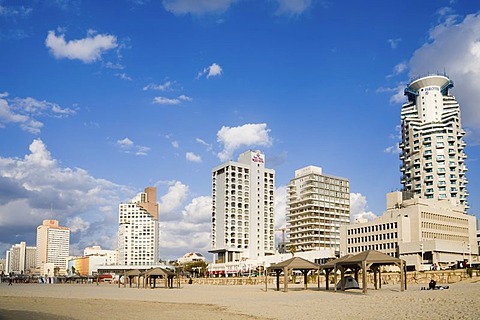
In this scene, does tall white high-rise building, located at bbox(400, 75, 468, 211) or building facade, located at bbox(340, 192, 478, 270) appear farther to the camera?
tall white high-rise building, located at bbox(400, 75, 468, 211)

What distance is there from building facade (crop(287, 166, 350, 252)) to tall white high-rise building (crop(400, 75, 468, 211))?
20.8 metres

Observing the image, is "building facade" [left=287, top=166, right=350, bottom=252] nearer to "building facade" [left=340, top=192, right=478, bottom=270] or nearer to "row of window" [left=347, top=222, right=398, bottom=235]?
"building facade" [left=340, top=192, right=478, bottom=270]

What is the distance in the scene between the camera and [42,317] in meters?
23.9

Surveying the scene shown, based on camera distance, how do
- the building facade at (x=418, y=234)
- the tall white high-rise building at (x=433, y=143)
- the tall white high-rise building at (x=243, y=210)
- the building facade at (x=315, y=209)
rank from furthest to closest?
1. the building facade at (x=315, y=209)
2. the tall white high-rise building at (x=243, y=210)
3. the tall white high-rise building at (x=433, y=143)
4. the building facade at (x=418, y=234)

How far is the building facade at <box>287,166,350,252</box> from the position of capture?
151500 mm

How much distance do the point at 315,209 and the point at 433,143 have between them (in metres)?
38.1

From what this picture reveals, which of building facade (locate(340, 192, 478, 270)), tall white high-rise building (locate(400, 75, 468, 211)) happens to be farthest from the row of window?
tall white high-rise building (locate(400, 75, 468, 211))

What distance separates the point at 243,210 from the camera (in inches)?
6093

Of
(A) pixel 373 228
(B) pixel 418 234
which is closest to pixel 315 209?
(A) pixel 373 228

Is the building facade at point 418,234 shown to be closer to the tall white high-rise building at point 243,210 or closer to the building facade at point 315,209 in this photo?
the building facade at point 315,209

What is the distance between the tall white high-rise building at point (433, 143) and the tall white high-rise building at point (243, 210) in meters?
42.3

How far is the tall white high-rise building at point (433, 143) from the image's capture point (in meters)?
144

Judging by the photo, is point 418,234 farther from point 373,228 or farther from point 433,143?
point 433,143

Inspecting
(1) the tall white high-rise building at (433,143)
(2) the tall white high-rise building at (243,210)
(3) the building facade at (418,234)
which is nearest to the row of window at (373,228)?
(3) the building facade at (418,234)
